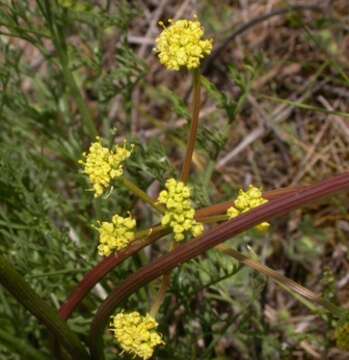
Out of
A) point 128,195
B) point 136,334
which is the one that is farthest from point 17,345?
point 128,195

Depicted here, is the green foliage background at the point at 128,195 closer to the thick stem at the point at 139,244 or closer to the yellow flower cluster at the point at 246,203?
the thick stem at the point at 139,244

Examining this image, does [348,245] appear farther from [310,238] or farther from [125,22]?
[125,22]

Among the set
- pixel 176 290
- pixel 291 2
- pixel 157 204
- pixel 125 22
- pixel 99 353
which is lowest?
pixel 99 353

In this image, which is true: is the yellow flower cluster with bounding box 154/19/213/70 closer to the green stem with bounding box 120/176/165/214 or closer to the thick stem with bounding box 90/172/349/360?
the green stem with bounding box 120/176/165/214

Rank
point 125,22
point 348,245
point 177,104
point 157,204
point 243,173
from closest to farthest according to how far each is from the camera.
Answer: point 157,204 → point 177,104 → point 125,22 → point 348,245 → point 243,173

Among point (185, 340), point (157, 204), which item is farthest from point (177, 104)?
point (185, 340)

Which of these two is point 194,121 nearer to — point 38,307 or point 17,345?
point 38,307
